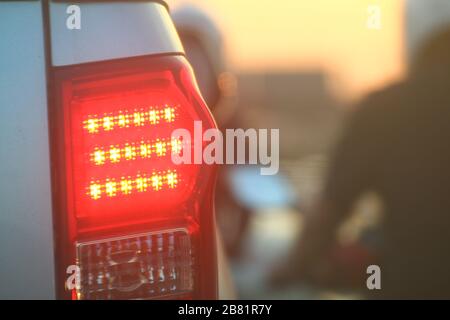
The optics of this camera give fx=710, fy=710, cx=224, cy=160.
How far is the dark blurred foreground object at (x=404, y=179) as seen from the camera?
6.77 ft

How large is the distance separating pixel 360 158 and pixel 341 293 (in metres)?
0.41

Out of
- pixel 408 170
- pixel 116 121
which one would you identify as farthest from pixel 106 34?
pixel 408 170

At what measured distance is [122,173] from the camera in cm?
116

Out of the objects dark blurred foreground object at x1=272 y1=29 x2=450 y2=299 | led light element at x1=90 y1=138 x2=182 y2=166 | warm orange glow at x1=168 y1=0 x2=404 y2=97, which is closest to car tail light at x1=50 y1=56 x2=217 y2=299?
led light element at x1=90 y1=138 x2=182 y2=166

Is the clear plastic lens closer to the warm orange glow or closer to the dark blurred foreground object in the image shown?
the warm orange glow

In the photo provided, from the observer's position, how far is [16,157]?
1.14 m

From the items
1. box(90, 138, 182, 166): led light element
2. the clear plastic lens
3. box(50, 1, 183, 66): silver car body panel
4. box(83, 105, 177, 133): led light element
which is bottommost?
the clear plastic lens

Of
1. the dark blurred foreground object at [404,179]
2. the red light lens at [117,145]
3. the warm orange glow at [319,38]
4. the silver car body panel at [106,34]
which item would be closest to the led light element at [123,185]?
the red light lens at [117,145]

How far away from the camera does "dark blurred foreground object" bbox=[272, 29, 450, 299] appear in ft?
6.77

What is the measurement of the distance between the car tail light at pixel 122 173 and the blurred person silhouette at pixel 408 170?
3.24 feet

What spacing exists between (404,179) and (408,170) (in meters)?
0.03

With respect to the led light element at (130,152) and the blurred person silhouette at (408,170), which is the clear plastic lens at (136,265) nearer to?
the led light element at (130,152)

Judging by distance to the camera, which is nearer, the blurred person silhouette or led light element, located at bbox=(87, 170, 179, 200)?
led light element, located at bbox=(87, 170, 179, 200)
